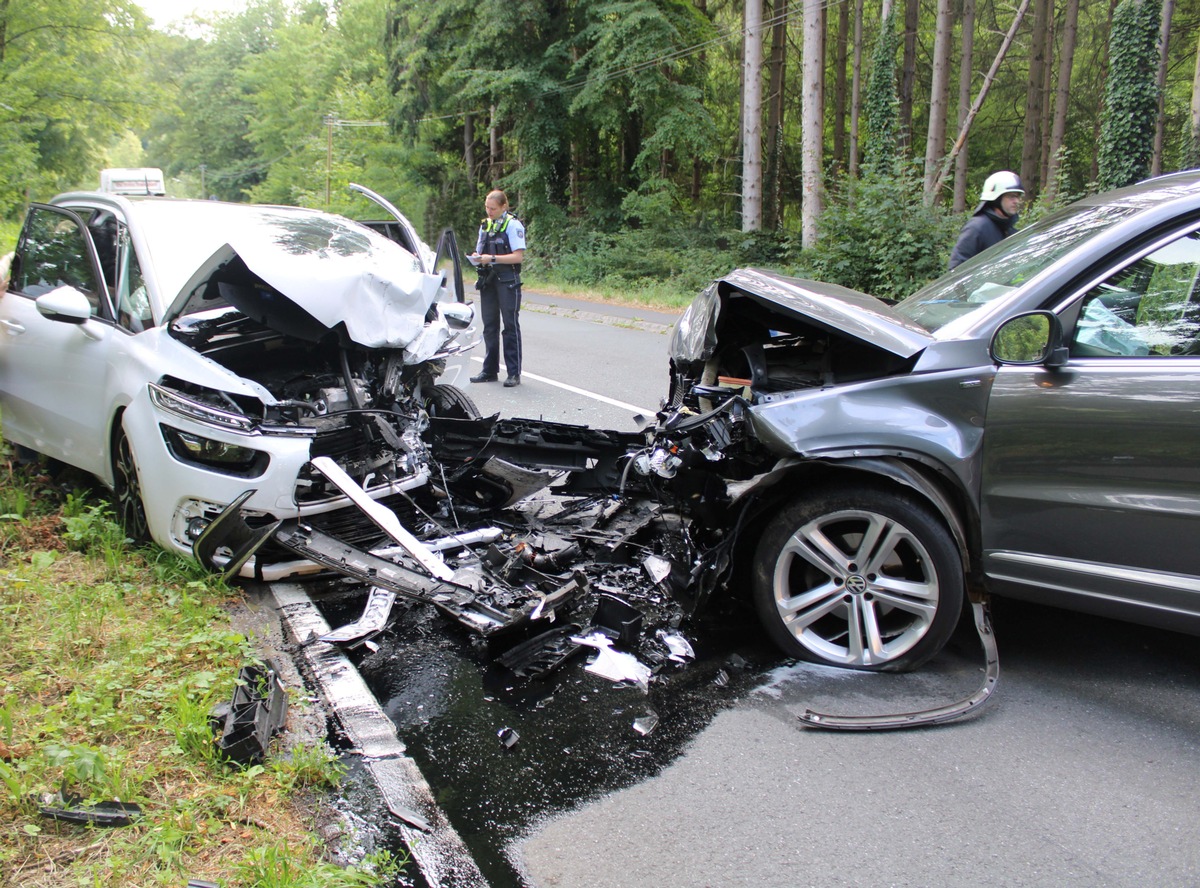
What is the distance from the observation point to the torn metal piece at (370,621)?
3.65 meters

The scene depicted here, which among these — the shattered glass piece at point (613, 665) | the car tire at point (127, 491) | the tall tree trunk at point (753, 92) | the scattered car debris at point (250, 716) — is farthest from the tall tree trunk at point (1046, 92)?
the scattered car debris at point (250, 716)

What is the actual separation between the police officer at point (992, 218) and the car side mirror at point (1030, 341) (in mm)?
2859

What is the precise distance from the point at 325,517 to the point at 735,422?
200cm

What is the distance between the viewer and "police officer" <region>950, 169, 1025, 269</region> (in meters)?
5.81

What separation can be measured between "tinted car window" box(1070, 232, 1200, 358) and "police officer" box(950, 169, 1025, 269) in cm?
280

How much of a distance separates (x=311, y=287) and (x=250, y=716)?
2.17 m

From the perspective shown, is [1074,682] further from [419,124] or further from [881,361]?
[419,124]

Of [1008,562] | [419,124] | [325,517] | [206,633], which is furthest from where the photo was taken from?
[419,124]

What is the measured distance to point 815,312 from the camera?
3588 mm

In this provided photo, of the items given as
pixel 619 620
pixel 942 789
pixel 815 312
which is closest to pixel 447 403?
pixel 619 620

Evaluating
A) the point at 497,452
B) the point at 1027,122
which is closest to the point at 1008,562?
the point at 497,452

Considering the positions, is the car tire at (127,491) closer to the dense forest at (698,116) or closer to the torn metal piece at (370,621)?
the torn metal piece at (370,621)

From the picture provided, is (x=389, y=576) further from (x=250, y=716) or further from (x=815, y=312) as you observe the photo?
(x=815, y=312)

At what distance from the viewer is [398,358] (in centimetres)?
475
